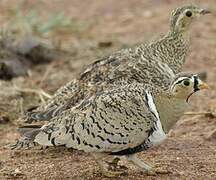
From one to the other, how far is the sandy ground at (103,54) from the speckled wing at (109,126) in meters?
0.36

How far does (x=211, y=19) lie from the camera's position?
12.2m

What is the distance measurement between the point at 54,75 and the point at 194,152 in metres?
3.30

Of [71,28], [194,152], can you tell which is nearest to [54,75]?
[71,28]

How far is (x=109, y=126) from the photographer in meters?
5.75

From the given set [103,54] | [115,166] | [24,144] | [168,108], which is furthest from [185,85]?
[103,54]

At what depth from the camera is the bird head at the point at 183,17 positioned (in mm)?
7512

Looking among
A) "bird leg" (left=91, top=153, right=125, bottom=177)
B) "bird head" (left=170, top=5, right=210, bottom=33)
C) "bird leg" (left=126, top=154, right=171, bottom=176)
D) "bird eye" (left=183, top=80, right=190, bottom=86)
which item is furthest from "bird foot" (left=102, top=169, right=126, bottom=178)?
"bird head" (left=170, top=5, right=210, bottom=33)

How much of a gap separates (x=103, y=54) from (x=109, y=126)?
4540mm

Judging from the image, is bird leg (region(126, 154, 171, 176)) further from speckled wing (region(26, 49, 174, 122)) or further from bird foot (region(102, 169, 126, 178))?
speckled wing (region(26, 49, 174, 122))

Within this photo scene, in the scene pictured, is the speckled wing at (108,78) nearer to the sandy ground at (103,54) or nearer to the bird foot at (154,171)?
the sandy ground at (103,54)

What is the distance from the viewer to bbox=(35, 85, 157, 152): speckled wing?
5.73 meters

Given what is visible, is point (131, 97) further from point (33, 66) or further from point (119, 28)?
point (119, 28)

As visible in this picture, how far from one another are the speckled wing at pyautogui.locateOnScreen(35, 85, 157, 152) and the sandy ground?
360 mm

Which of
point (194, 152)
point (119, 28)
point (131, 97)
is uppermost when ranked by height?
point (119, 28)
